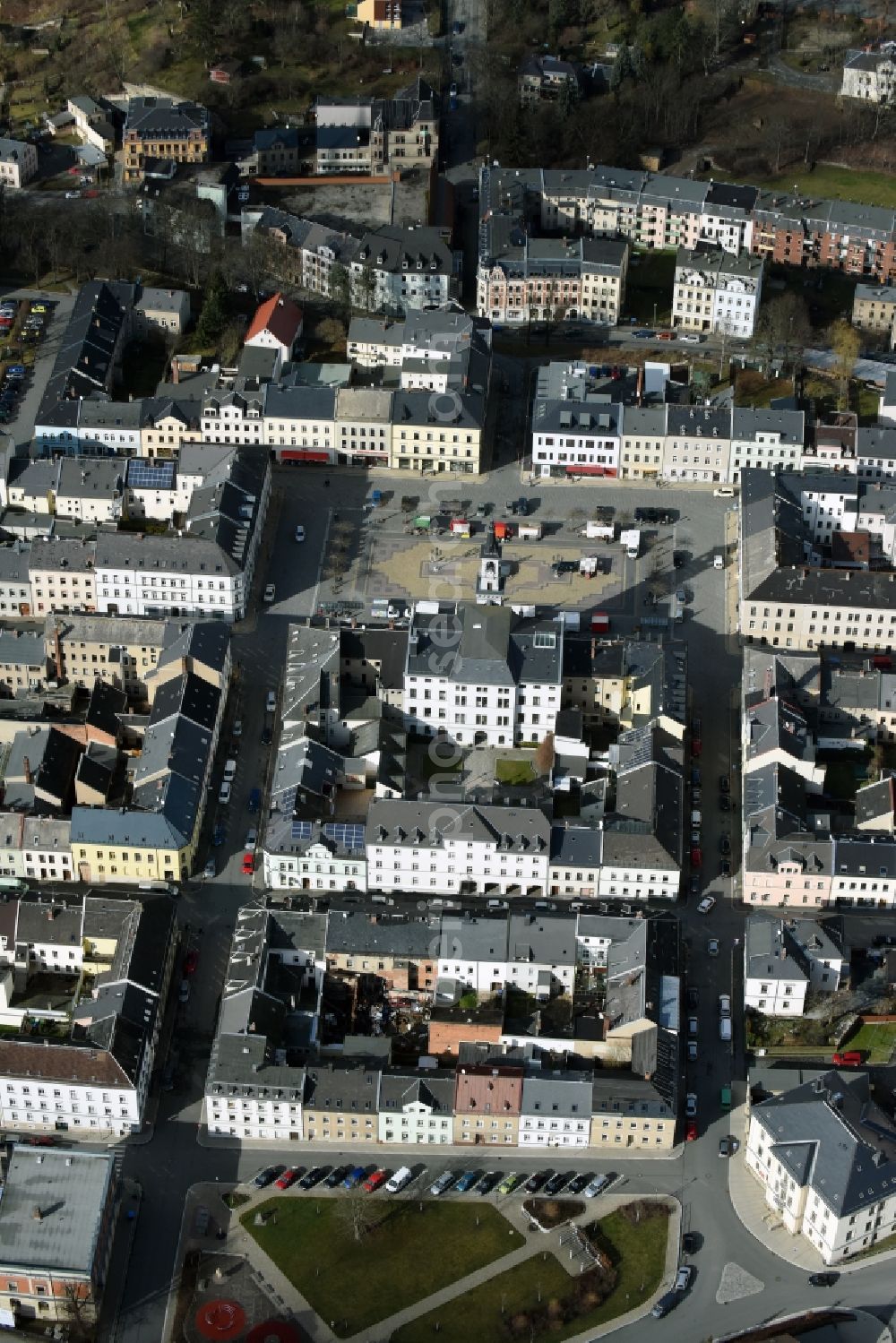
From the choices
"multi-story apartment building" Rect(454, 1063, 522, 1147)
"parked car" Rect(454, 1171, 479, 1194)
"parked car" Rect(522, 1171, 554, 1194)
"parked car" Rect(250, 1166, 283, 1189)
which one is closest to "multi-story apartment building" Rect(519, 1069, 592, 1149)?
"multi-story apartment building" Rect(454, 1063, 522, 1147)

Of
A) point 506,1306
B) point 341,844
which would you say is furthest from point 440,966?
point 506,1306

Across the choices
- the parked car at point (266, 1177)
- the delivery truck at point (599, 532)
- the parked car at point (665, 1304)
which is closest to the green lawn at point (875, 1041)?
the parked car at point (665, 1304)

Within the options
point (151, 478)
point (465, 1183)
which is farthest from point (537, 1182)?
point (151, 478)

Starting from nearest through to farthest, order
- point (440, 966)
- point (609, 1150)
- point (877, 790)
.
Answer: point (609, 1150) < point (440, 966) < point (877, 790)

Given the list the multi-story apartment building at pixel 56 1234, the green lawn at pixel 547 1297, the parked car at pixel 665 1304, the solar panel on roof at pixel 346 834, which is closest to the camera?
the multi-story apartment building at pixel 56 1234

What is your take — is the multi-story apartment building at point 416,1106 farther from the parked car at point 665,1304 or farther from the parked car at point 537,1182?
the parked car at point 665,1304

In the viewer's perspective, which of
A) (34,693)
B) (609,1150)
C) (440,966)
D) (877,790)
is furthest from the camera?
(34,693)

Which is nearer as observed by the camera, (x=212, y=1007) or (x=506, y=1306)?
(x=506, y=1306)

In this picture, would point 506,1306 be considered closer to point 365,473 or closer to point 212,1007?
point 212,1007
